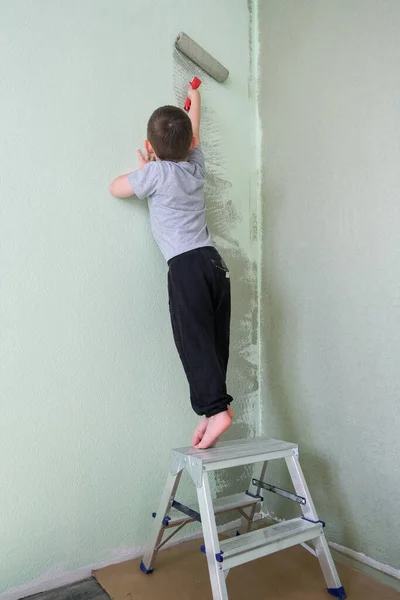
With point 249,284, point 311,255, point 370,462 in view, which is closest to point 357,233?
point 311,255

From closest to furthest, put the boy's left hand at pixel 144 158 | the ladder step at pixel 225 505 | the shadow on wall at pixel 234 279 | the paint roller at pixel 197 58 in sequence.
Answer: the ladder step at pixel 225 505 < the boy's left hand at pixel 144 158 < the paint roller at pixel 197 58 < the shadow on wall at pixel 234 279

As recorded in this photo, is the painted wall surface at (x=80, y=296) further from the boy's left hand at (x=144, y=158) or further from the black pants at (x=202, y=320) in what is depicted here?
the black pants at (x=202, y=320)

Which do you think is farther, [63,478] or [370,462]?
[370,462]

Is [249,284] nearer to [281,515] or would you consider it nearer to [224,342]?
[224,342]

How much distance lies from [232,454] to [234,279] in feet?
2.44

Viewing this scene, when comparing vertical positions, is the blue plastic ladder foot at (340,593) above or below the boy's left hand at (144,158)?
below

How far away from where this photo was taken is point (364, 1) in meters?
1.47

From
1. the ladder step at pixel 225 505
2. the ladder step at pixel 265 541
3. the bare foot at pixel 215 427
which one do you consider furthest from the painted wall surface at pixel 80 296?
the ladder step at pixel 265 541

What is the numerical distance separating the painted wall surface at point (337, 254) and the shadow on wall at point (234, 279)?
7 centimetres

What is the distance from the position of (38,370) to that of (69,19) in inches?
43.6

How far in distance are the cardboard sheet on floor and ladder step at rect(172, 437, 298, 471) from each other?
0.36 metres

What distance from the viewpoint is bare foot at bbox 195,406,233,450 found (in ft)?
4.22

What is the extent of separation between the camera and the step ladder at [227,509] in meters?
1.13

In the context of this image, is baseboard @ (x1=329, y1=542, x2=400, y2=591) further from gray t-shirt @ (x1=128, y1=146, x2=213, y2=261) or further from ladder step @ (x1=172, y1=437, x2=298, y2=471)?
gray t-shirt @ (x1=128, y1=146, x2=213, y2=261)
